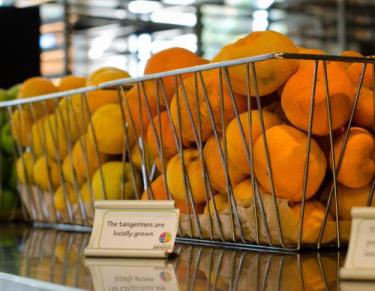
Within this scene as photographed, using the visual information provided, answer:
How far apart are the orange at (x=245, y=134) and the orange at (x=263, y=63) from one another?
2 cm

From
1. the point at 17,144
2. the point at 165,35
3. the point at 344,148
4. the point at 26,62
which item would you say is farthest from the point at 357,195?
the point at 165,35

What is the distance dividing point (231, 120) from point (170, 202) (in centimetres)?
12

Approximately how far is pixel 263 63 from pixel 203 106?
0.10 m

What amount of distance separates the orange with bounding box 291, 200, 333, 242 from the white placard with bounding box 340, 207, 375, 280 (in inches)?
5.7

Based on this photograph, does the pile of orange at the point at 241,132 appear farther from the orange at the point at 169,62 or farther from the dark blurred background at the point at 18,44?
the dark blurred background at the point at 18,44

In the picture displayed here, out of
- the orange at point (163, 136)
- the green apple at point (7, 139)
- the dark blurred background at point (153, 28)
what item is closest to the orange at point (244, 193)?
the orange at point (163, 136)

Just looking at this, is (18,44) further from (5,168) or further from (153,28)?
(153,28)

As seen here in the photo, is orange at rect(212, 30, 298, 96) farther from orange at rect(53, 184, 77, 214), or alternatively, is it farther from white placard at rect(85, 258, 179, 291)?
orange at rect(53, 184, 77, 214)

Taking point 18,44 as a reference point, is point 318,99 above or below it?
above

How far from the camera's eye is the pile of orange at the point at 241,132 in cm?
70

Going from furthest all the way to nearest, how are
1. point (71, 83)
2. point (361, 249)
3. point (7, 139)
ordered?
point (7, 139) < point (71, 83) < point (361, 249)

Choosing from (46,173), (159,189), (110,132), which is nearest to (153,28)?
(46,173)

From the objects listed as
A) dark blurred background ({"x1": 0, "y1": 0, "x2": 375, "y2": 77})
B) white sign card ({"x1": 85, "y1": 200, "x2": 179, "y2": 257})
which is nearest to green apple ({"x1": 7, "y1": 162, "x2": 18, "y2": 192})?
white sign card ({"x1": 85, "y1": 200, "x2": 179, "y2": 257})

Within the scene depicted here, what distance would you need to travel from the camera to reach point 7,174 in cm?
130
